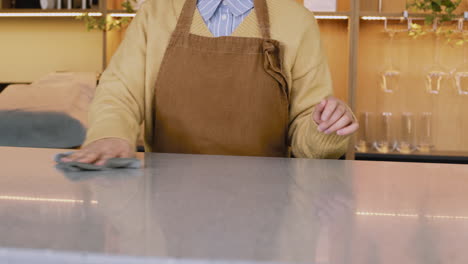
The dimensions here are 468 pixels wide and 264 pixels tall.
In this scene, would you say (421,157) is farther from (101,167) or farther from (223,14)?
(101,167)

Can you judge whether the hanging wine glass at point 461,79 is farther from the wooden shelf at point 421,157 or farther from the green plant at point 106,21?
the green plant at point 106,21

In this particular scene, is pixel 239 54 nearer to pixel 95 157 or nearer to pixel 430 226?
pixel 95 157

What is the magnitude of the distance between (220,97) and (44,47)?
2.39m

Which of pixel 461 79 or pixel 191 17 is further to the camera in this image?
pixel 461 79

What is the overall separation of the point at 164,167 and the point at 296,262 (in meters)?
0.54

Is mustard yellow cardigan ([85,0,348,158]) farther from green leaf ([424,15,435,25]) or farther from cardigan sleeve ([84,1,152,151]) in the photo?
green leaf ([424,15,435,25])

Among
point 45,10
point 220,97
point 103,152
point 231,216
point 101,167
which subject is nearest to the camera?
point 231,216

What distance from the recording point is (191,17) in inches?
Result: 60.8

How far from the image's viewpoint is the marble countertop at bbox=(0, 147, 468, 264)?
1.40 ft

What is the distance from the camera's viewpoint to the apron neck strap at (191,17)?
1.53 meters

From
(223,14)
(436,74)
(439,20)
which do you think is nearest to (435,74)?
(436,74)

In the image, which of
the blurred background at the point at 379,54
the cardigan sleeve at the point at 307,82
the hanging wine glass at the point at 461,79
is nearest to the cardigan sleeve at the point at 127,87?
the cardigan sleeve at the point at 307,82

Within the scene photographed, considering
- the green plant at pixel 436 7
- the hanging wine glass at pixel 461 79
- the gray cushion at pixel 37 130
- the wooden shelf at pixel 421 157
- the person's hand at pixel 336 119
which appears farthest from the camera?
the hanging wine glass at pixel 461 79

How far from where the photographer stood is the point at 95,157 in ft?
3.09
